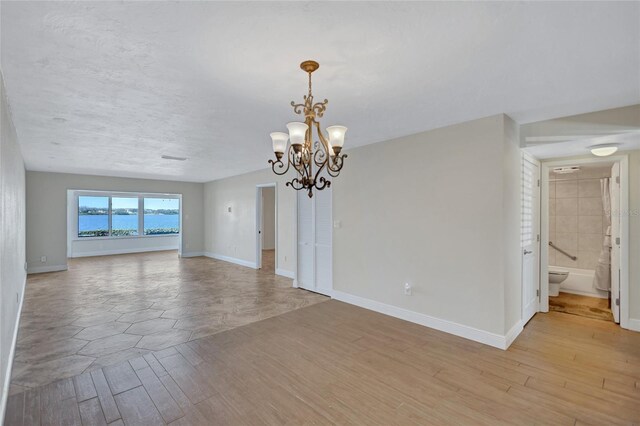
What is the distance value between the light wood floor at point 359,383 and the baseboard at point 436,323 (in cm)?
9

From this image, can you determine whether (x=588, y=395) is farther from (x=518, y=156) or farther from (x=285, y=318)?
(x=285, y=318)

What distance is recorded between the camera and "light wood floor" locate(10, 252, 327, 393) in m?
2.88

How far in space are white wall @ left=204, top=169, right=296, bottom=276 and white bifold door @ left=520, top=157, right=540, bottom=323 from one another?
153 inches

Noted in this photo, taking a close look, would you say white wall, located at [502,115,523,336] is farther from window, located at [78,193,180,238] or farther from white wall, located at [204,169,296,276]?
window, located at [78,193,180,238]

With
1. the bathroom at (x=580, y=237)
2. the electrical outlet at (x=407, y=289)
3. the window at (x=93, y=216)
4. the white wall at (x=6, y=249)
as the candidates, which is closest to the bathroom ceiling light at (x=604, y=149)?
the bathroom at (x=580, y=237)

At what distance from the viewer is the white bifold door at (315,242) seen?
5.09 m

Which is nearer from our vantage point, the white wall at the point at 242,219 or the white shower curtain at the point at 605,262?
the white shower curtain at the point at 605,262

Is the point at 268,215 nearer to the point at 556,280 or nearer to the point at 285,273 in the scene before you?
the point at 285,273

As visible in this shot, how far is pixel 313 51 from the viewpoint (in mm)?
1910

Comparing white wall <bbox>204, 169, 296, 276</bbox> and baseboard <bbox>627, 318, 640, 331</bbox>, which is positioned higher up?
white wall <bbox>204, 169, 296, 276</bbox>

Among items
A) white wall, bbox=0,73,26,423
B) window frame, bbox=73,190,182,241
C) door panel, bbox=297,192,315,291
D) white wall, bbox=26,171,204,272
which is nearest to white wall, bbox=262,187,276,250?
window frame, bbox=73,190,182,241

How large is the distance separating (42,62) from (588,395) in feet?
15.8

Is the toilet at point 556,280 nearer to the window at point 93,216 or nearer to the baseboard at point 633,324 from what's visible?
the baseboard at point 633,324

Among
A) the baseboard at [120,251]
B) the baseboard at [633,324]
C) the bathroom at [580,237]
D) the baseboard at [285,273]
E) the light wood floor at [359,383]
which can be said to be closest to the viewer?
the light wood floor at [359,383]
